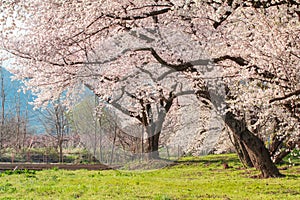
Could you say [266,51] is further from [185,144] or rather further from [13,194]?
[185,144]

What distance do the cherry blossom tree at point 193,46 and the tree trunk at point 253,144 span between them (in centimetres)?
3

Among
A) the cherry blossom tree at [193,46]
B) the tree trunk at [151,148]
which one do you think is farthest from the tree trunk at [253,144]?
the tree trunk at [151,148]

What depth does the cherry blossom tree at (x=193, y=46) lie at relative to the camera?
7.50 meters

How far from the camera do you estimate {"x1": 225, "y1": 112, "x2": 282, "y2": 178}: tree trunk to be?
11.8m

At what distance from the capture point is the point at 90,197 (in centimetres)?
804

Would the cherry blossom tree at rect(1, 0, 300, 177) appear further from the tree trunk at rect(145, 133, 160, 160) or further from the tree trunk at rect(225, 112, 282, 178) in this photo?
the tree trunk at rect(145, 133, 160, 160)

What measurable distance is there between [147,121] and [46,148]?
1543cm

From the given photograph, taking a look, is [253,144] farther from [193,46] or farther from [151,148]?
[151,148]

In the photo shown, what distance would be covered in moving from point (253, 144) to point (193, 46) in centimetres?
361

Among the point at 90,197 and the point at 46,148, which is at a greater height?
the point at 46,148

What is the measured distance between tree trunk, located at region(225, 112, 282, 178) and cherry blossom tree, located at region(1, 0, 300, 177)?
0.03 metres

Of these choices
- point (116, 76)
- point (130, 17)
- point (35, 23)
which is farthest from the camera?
point (116, 76)

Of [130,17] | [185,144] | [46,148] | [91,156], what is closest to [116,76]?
[130,17]

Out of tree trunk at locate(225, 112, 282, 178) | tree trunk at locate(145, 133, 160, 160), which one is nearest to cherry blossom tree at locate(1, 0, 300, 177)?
tree trunk at locate(225, 112, 282, 178)
